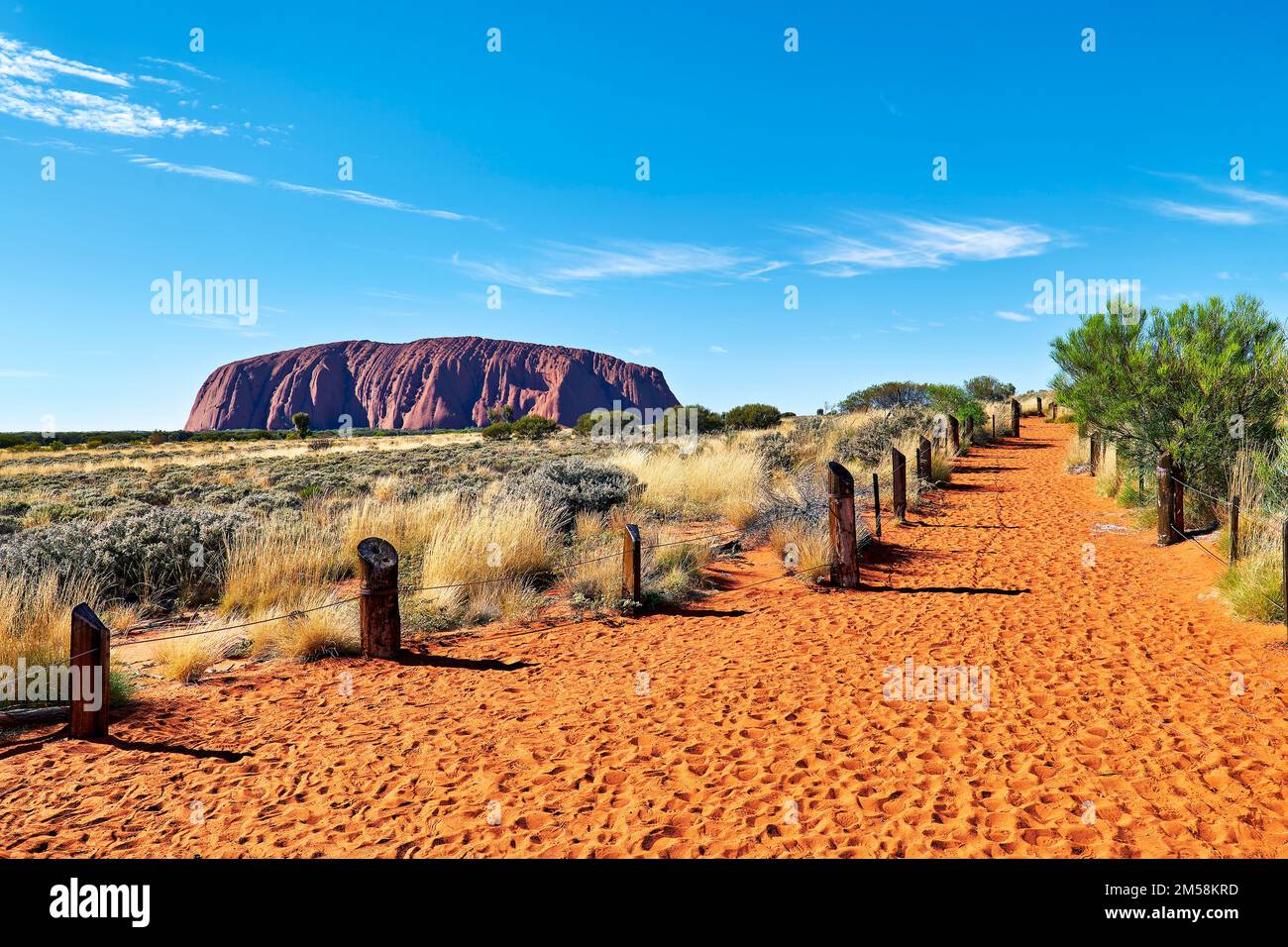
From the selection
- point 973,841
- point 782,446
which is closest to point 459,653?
point 973,841

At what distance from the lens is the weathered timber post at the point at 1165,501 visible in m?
9.41

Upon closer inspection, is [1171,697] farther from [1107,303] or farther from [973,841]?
[1107,303]

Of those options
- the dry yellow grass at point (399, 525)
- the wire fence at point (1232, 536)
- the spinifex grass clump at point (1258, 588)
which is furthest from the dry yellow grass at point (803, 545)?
the dry yellow grass at point (399, 525)

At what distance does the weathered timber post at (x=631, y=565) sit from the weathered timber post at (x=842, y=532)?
248cm

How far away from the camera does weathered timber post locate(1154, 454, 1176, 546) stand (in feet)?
30.9

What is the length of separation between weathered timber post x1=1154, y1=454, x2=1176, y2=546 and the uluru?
125445 mm

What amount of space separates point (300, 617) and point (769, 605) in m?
4.92

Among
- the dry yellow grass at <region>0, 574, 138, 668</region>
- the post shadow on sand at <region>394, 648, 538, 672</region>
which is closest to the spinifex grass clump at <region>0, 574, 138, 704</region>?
the dry yellow grass at <region>0, 574, 138, 668</region>

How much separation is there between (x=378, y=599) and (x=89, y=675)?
2.14m

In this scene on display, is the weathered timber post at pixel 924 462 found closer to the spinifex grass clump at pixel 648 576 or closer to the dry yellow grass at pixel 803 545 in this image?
the dry yellow grass at pixel 803 545

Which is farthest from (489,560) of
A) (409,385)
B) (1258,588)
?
(409,385)

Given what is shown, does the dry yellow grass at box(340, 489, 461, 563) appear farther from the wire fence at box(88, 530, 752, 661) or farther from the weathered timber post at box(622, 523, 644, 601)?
the weathered timber post at box(622, 523, 644, 601)

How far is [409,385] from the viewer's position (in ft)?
468

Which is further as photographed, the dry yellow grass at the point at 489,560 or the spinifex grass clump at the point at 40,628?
the dry yellow grass at the point at 489,560
